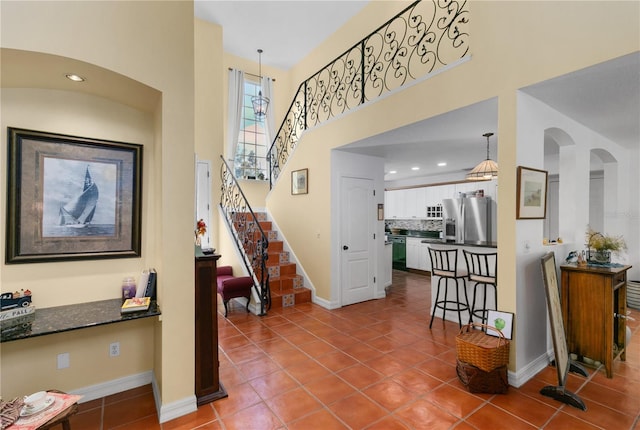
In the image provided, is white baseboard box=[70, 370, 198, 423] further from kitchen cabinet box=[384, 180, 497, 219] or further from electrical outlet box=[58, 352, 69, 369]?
kitchen cabinet box=[384, 180, 497, 219]

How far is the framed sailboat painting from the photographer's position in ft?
7.56

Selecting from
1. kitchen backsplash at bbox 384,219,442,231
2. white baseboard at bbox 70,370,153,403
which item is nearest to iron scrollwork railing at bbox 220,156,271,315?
white baseboard at bbox 70,370,153,403

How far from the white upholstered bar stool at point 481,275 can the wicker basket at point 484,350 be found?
3.41ft

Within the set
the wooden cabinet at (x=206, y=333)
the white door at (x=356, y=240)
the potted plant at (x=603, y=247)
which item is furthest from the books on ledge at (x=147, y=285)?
the potted plant at (x=603, y=247)

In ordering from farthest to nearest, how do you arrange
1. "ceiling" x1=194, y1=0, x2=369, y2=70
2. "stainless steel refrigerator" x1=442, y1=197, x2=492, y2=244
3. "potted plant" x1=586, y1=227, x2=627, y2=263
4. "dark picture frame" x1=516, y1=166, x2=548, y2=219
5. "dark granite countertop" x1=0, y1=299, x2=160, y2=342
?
"stainless steel refrigerator" x1=442, y1=197, x2=492, y2=244, "ceiling" x1=194, y1=0, x2=369, y2=70, "potted plant" x1=586, y1=227, x2=627, y2=263, "dark picture frame" x1=516, y1=166, x2=548, y2=219, "dark granite countertop" x1=0, y1=299, x2=160, y2=342

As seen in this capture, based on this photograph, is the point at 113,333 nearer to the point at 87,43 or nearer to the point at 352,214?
the point at 87,43

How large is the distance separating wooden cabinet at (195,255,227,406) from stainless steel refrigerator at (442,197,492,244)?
5.43 m

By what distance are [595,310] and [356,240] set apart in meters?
3.16

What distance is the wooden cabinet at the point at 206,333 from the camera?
99.2 inches

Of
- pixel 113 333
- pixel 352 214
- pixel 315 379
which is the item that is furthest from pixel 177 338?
pixel 352 214

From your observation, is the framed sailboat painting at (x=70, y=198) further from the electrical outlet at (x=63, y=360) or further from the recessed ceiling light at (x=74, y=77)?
the electrical outlet at (x=63, y=360)

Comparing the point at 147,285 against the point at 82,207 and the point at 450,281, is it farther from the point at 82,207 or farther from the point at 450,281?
the point at 450,281

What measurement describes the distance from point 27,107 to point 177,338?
7.07ft

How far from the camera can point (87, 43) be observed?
1.99 metres
